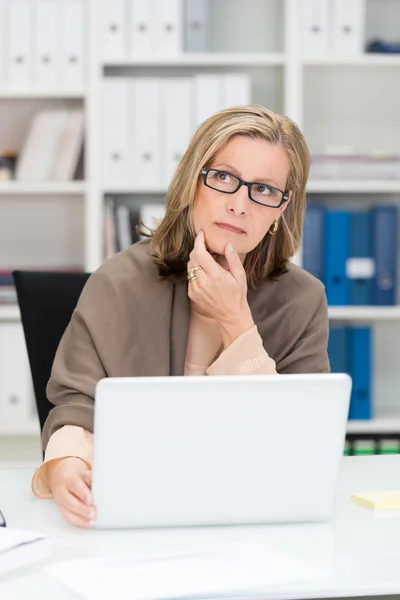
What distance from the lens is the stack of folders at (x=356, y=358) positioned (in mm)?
3133

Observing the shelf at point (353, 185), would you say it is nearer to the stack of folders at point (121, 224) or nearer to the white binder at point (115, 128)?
the stack of folders at point (121, 224)

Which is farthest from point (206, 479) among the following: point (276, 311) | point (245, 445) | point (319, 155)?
point (319, 155)

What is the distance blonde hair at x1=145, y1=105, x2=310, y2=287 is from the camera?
4.98 feet

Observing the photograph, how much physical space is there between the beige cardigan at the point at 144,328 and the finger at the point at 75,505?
23 centimetres

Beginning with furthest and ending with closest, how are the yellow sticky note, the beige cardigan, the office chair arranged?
the office chair < the beige cardigan < the yellow sticky note

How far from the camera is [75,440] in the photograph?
1265 mm

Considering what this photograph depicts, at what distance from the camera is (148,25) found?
10.0ft

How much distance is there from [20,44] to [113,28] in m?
0.32

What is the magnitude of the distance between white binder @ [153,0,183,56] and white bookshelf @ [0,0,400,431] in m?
0.03

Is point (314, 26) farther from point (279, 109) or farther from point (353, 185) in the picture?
point (353, 185)

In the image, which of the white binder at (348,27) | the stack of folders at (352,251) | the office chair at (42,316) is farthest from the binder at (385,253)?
the office chair at (42,316)

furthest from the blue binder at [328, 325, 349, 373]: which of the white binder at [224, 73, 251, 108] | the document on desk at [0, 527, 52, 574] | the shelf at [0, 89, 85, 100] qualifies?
the document on desk at [0, 527, 52, 574]

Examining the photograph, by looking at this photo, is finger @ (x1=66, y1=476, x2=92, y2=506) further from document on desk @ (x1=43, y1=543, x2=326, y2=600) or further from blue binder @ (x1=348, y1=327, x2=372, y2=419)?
blue binder @ (x1=348, y1=327, x2=372, y2=419)

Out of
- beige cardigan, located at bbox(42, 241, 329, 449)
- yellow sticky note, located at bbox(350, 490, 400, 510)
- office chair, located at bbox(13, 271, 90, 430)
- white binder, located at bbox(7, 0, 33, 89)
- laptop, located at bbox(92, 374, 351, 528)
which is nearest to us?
laptop, located at bbox(92, 374, 351, 528)
